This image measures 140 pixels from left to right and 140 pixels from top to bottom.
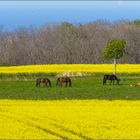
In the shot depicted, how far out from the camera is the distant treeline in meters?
86.4

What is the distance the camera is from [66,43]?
9069 centimetres

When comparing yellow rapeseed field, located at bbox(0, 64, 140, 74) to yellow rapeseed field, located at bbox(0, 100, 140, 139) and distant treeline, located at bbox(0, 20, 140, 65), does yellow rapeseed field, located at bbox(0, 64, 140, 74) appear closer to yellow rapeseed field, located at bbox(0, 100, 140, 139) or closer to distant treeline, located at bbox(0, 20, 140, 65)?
distant treeline, located at bbox(0, 20, 140, 65)

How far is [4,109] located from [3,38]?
7017 centimetres

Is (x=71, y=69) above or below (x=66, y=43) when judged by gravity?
below

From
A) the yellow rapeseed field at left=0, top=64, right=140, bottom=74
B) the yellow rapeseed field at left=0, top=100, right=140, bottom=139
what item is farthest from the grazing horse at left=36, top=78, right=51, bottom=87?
the yellow rapeseed field at left=0, top=100, right=140, bottom=139

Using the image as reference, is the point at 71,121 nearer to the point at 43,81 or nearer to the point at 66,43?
the point at 43,81

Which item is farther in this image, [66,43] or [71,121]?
[66,43]

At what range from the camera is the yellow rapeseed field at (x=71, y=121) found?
19500 mm

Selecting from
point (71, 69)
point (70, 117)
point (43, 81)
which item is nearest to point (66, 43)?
point (71, 69)

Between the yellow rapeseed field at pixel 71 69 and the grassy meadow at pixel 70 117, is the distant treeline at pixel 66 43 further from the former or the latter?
the grassy meadow at pixel 70 117

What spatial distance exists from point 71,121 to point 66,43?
68534mm

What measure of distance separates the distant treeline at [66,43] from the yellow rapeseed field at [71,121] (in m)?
55.0

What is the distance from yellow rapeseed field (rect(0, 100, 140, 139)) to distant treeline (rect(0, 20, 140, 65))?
180 ft

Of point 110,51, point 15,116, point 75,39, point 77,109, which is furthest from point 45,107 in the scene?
point 75,39
